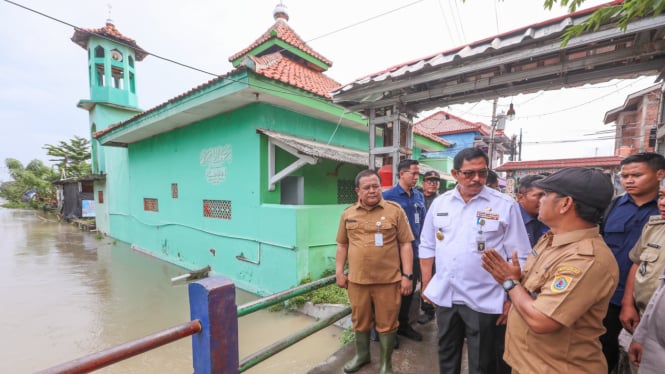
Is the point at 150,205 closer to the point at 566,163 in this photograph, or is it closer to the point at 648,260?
the point at 648,260

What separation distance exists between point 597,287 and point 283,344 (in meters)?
1.77

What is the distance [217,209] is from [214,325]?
6094 millimetres

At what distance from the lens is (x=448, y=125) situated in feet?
60.9

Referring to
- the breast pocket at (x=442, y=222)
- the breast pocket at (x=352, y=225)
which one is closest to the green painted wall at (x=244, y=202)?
the breast pocket at (x=352, y=225)

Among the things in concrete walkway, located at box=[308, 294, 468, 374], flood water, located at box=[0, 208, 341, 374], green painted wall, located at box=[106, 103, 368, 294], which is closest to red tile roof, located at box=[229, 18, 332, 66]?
green painted wall, located at box=[106, 103, 368, 294]

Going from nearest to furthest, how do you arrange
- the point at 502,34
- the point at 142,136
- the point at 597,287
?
the point at 597,287, the point at 502,34, the point at 142,136

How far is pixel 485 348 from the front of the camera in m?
1.67

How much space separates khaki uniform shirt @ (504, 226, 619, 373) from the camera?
1.01m

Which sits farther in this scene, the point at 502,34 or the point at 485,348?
the point at 502,34

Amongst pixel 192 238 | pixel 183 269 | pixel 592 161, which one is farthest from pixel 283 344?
pixel 592 161

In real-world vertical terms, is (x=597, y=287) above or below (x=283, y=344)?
above

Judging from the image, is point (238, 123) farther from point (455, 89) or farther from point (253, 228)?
point (455, 89)

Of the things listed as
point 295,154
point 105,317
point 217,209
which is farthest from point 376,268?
point 105,317

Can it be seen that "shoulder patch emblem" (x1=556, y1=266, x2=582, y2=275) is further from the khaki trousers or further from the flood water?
the flood water
